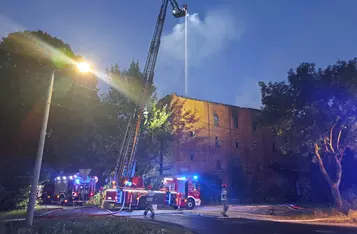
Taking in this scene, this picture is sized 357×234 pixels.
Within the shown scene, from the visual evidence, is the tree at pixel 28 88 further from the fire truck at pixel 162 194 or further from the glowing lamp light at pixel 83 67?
the glowing lamp light at pixel 83 67

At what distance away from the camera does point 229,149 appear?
38.1 meters

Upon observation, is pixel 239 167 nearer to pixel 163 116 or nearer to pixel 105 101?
pixel 163 116

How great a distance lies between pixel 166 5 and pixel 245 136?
2197cm

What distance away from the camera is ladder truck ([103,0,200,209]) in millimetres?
19594

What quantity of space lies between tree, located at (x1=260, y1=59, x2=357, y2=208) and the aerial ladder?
366 inches

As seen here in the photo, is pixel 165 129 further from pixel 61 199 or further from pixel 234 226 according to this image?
pixel 234 226

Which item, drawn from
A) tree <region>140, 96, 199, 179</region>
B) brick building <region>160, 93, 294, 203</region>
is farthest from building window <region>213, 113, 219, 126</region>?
tree <region>140, 96, 199, 179</region>

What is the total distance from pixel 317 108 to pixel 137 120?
13292 millimetres

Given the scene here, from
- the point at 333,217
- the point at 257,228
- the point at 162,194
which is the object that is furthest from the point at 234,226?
the point at 162,194

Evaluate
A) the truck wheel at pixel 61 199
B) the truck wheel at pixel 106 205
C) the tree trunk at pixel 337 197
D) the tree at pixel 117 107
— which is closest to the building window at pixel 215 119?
the tree at pixel 117 107

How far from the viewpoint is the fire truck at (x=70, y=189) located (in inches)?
1027

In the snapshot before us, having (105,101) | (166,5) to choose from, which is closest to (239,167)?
(105,101)

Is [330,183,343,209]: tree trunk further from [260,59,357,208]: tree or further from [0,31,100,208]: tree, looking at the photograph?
[0,31,100,208]: tree

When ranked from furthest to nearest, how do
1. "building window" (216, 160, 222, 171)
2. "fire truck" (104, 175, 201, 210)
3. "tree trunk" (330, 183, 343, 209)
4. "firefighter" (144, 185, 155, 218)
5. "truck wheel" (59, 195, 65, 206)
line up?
"building window" (216, 160, 222, 171) < "truck wheel" (59, 195, 65, 206) < "tree trunk" (330, 183, 343, 209) < "fire truck" (104, 175, 201, 210) < "firefighter" (144, 185, 155, 218)
